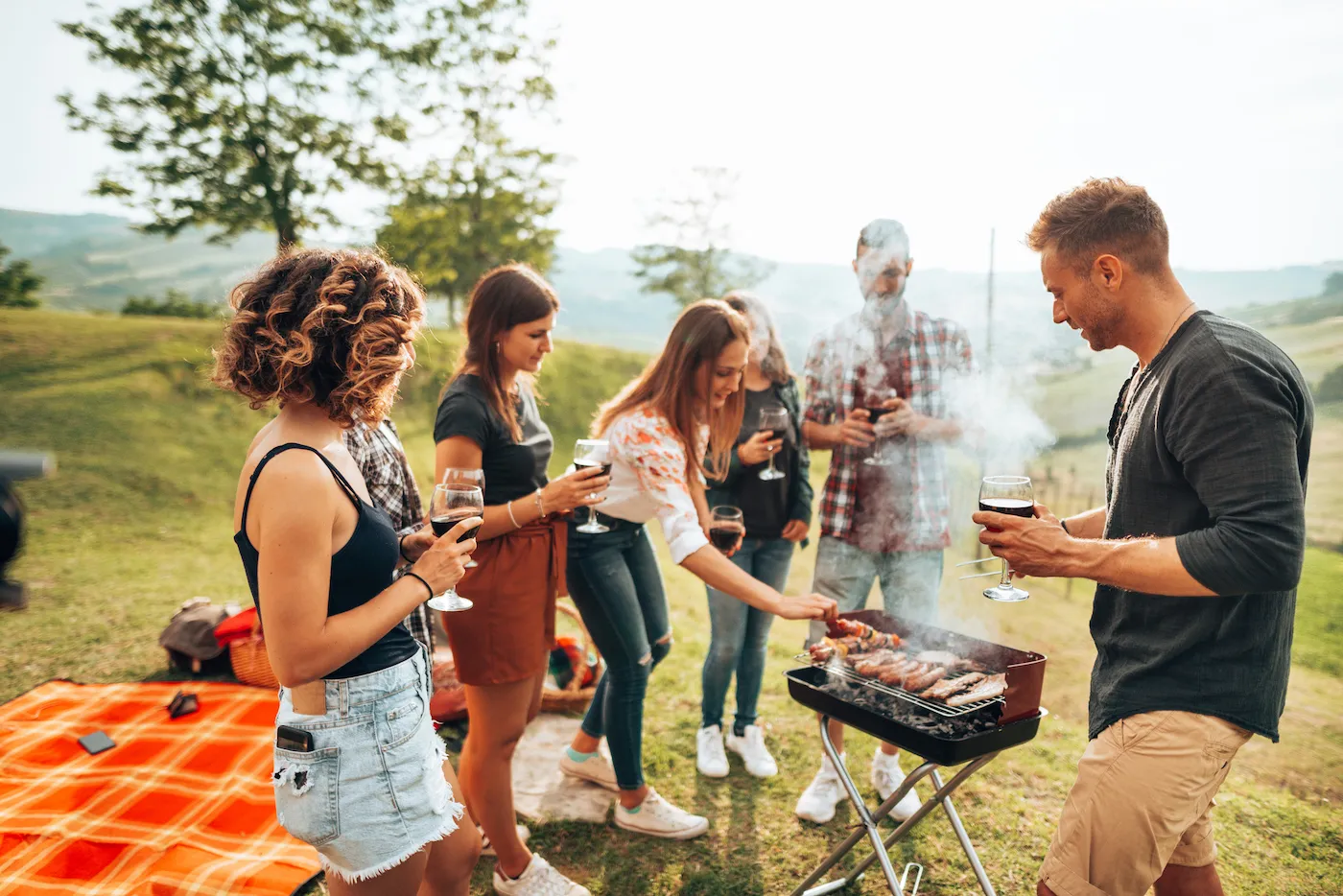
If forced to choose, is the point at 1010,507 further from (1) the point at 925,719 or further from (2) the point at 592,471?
Answer: (2) the point at 592,471

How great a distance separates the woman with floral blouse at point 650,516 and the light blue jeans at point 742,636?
0.65 meters

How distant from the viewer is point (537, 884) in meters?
3.12

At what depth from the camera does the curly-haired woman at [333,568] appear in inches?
66.7

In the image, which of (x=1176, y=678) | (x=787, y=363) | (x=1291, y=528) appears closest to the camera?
(x=1291, y=528)

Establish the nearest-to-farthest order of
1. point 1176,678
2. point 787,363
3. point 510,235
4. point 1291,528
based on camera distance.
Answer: point 1291,528 → point 1176,678 → point 787,363 → point 510,235

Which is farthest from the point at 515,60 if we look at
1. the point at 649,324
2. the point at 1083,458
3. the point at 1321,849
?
the point at 1321,849

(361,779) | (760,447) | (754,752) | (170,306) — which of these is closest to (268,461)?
(361,779)

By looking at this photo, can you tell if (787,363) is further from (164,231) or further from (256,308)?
(164,231)

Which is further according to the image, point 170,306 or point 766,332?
point 170,306

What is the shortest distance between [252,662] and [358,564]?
3890 mm

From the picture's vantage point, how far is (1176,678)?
6.61 ft

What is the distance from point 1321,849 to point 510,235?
519 inches

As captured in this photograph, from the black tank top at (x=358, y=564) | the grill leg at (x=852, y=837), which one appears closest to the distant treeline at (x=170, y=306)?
the black tank top at (x=358, y=564)

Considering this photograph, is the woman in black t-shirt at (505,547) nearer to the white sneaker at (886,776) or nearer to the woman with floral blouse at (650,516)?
the woman with floral blouse at (650,516)
